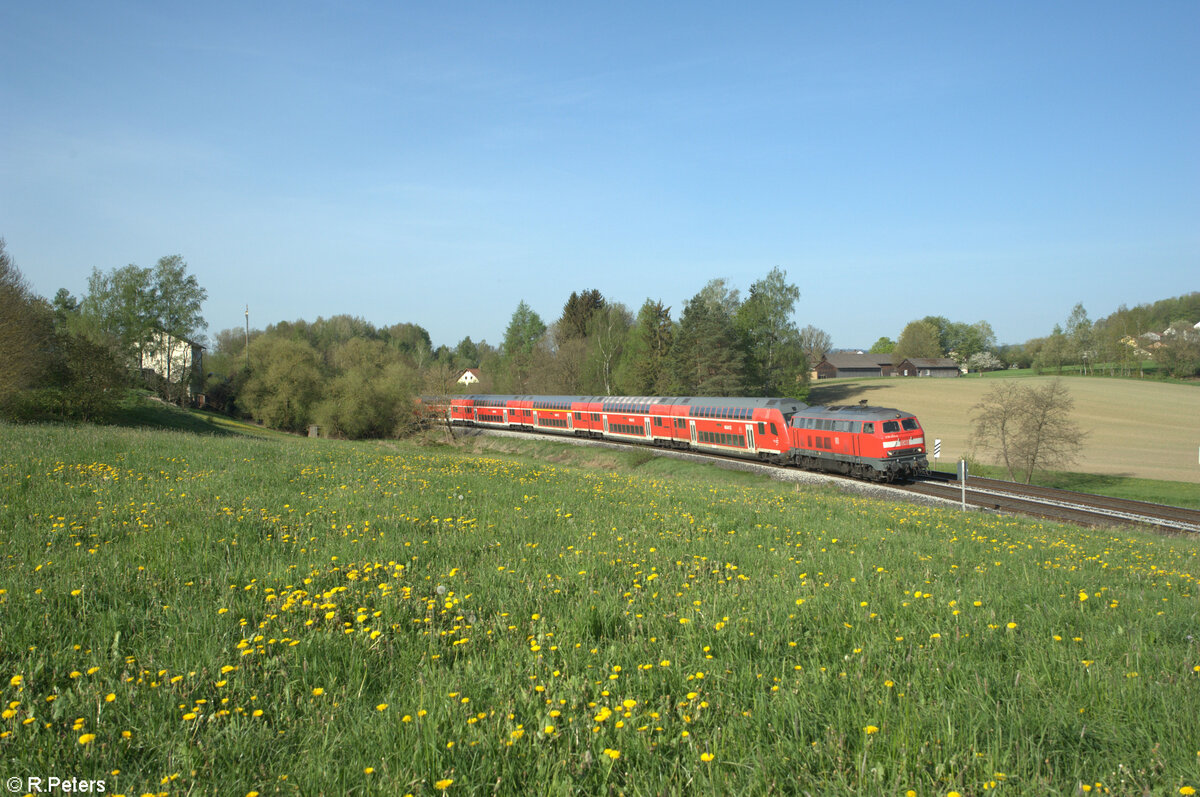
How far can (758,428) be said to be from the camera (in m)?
38.2

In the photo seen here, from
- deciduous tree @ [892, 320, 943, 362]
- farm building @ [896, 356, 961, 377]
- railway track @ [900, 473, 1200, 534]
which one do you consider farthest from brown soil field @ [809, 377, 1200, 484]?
deciduous tree @ [892, 320, 943, 362]

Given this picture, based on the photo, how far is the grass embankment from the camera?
119 inches

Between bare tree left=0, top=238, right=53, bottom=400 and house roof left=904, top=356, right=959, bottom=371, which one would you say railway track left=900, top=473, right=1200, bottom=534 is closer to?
bare tree left=0, top=238, right=53, bottom=400

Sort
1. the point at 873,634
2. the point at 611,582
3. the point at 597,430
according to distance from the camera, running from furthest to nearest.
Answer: the point at 597,430 → the point at 611,582 → the point at 873,634

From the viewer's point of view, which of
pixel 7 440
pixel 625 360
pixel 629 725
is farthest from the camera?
pixel 625 360

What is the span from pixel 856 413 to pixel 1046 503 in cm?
876

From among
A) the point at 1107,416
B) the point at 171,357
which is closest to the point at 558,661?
the point at 171,357

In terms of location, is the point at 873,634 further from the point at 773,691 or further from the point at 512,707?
the point at 512,707

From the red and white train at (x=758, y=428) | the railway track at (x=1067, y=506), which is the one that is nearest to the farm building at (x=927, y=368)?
the red and white train at (x=758, y=428)

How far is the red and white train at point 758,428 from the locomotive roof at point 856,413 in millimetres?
47

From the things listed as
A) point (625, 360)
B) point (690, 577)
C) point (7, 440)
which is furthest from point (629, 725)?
point (625, 360)

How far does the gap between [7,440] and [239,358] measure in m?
66.4

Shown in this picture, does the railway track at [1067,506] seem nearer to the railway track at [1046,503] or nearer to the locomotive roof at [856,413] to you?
the railway track at [1046,503]

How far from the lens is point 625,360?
268ft
